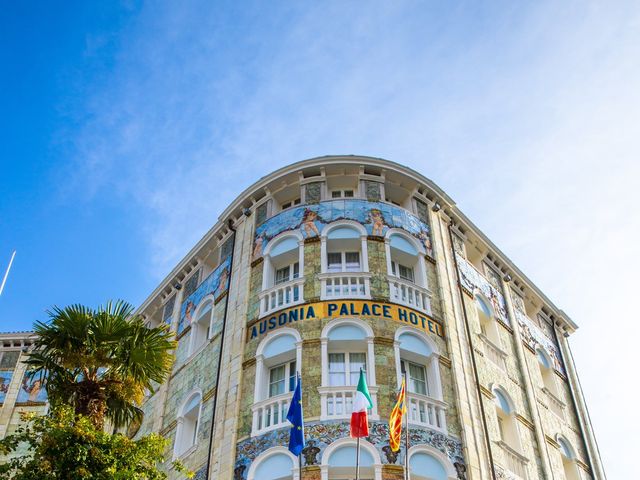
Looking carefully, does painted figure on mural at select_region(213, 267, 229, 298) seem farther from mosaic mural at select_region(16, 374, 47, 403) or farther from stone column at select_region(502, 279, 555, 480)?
mosaic mural at select_region(16, 374, 47, 403)

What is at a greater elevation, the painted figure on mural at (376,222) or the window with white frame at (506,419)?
the painted figure on mural at (376,222)

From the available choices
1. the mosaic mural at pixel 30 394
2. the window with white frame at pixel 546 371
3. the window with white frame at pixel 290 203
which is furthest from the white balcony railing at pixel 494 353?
the mosaic mural at pixel 30 394

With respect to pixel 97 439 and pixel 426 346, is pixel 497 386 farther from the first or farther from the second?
pixel 97 439

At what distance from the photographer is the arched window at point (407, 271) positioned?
26.2m

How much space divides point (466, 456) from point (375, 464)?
3224 mm

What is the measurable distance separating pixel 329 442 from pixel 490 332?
11613 mm

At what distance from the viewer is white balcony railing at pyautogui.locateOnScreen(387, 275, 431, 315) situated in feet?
85.0

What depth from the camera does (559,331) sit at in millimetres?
37875

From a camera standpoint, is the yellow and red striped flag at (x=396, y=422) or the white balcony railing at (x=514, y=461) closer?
the yellow and red striped flag at (x=396, y=422)

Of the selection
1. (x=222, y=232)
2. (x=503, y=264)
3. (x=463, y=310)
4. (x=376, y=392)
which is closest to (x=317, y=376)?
(x=376, y=392)

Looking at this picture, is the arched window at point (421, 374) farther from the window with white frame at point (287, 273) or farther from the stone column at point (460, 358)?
the window with white frame at point (287, 273)

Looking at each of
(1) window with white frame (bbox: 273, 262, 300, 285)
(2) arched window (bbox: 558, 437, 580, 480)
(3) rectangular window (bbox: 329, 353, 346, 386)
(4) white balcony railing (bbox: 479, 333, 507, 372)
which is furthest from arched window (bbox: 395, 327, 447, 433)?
(2) arched window (bbox: 558, 437, 580, 480)

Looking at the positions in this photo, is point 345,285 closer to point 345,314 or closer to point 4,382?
point 345,314

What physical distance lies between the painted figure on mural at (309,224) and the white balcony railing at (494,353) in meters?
7.57
